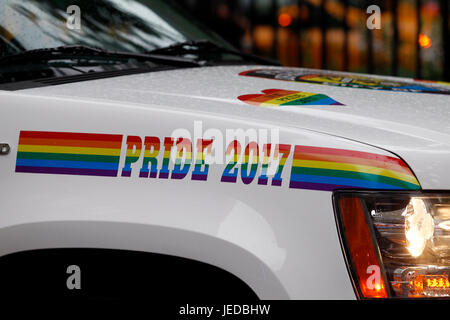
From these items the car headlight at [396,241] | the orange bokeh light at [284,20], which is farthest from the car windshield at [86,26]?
the orange bokeh light at [284,20]

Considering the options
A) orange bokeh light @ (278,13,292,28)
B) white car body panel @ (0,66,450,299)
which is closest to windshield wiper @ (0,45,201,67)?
white car body panel @ (0,66,450,299)

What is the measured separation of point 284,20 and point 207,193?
20.6ft

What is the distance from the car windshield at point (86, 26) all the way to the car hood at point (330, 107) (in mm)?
363

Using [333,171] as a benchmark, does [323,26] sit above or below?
above

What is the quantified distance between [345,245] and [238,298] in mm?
290

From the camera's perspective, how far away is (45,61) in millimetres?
2127

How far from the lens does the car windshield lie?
2.18m

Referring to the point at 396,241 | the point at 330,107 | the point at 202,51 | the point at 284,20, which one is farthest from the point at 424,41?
the point at 396,241

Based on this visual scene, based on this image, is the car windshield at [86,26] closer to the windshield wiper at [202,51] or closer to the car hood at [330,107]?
the windshield wiper at [202,51]

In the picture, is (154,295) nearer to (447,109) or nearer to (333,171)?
(333,171)

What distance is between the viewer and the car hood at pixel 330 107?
1.53 m

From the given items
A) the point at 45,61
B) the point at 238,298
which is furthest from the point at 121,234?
the point at 45,61

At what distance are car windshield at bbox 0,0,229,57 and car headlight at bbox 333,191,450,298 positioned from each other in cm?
118

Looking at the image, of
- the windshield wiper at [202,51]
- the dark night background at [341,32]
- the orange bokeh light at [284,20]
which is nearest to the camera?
the windshield wiper at [202,51]
